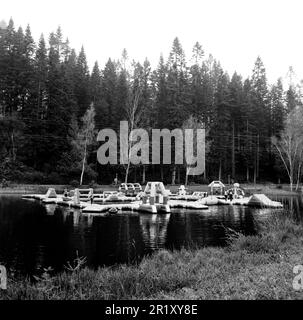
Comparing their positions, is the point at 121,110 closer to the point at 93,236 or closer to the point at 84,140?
the point at 84,140

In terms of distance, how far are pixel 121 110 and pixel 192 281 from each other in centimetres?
5391

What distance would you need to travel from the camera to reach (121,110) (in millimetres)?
60219

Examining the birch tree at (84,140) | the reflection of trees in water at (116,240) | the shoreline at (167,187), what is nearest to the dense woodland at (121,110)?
the birch tree at (84,140)

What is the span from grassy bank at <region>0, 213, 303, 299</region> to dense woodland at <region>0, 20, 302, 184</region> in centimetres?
3797

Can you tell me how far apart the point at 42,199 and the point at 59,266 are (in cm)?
2715

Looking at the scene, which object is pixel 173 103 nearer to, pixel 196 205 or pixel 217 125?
pixel 217 125

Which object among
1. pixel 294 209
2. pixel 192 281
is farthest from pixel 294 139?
pixel 192 281

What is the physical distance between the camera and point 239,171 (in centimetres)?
6744

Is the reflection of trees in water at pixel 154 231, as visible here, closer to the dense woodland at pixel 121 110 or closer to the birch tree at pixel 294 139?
the dense woodland at pixel 121 110

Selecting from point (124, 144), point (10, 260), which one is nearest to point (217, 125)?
point (124, 144)

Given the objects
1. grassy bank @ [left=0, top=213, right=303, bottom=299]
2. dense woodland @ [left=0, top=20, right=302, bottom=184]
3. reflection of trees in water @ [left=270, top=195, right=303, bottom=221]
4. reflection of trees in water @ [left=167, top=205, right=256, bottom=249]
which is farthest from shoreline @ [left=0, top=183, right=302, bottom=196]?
grassy bank @ [left=0, top=213, right=303, bottom=299]

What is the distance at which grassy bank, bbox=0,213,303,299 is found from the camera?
22.2 ft

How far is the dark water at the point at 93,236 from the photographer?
12.5m

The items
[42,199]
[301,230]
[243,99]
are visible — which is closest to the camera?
[301,230]
